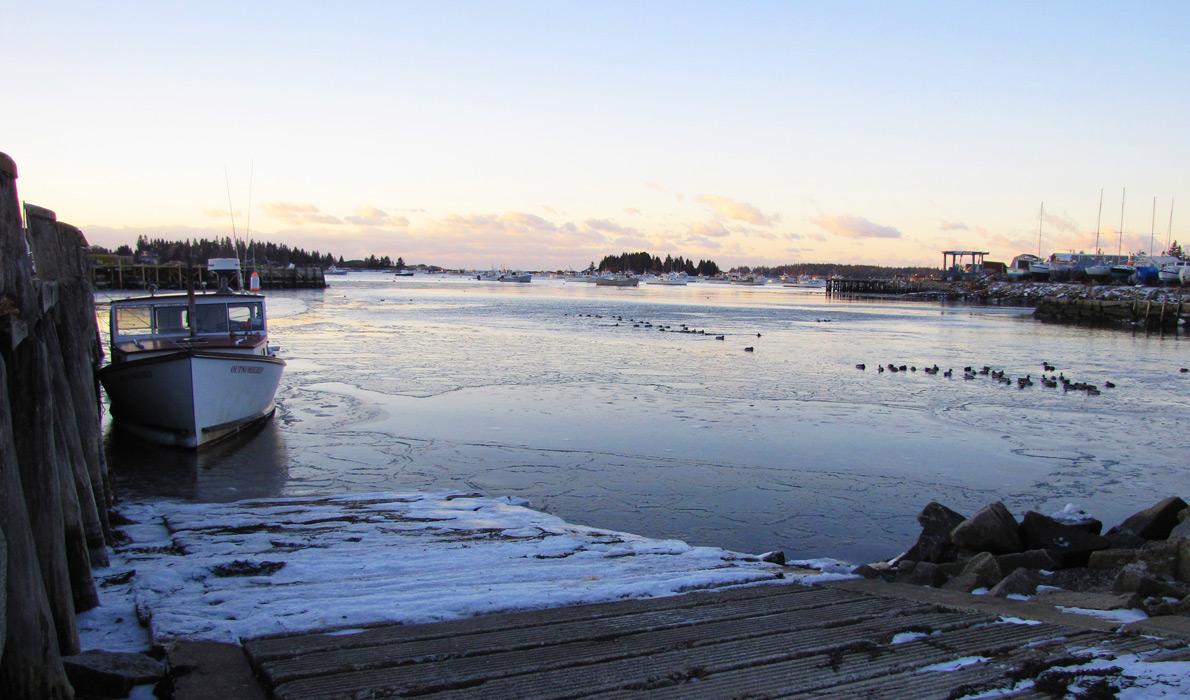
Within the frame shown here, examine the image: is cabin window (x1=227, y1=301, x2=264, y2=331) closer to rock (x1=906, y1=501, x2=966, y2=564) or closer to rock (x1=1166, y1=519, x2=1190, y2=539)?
rock (x1=906, y1=501, x2=966, y2=564)

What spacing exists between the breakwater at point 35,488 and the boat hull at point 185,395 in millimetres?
7270

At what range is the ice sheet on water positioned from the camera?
18.3 ft

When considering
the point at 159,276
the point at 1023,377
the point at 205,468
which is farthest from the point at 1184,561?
the point at 159,276

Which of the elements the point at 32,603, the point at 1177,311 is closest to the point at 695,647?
the point at 32,603

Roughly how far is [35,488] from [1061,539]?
29.0ft

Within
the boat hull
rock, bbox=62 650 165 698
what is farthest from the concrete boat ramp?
the boat hull

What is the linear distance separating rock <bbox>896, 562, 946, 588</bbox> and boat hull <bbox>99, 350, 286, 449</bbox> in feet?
38.7

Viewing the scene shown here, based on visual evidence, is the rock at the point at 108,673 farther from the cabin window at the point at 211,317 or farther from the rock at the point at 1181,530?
the cabin window at the point at 211,317

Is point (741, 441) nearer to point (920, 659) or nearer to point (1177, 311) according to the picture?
point (920, 659)

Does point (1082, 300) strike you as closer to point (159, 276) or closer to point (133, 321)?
point (133, 321)

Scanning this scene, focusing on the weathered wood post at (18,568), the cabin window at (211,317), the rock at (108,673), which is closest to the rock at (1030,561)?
the rock at (108,673)

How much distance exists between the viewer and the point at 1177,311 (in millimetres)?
57500

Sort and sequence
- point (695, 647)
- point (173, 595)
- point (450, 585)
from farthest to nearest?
point (450, 585)
point (173, 595)
point (695, 647)

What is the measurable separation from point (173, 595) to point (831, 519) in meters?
7.80
